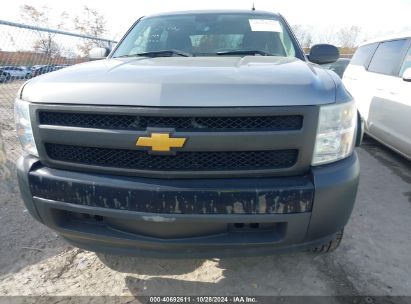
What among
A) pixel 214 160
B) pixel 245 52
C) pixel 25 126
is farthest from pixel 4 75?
pixel 214 160

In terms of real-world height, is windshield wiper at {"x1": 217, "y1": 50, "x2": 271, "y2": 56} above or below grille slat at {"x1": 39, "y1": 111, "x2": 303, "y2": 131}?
above

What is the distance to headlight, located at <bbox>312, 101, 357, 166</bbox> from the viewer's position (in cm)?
170

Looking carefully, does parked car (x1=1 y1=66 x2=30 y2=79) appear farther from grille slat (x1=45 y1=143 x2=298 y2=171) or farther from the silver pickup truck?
grille slat (x1=45 y1=143 x2=298 y2=171)

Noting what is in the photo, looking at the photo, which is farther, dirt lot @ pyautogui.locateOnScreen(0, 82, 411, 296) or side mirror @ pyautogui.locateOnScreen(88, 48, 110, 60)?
side mirror @ pyautogui.locateOnScreen(88, 48, 110, 60)

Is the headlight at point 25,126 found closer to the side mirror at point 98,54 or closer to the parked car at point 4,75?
the side mirror at point 98,54

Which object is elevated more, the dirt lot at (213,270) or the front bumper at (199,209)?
the front bumper at (199,209)

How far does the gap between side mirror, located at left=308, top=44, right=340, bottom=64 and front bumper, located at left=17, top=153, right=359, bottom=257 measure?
4.65 feet

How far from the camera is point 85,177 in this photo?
181cm

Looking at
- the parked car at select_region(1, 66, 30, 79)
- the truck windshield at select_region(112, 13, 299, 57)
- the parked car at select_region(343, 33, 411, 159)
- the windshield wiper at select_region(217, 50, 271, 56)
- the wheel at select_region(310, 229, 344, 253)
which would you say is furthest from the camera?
the parked car at select_region(1, 66, 30, 79)

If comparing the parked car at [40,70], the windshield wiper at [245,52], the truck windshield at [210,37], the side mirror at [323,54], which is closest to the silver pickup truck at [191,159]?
the windshield wiper at [245,52]

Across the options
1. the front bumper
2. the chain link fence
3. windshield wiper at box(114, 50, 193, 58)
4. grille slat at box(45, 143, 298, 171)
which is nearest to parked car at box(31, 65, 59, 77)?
the chain link fence

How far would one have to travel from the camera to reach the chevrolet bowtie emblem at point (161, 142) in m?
1.65

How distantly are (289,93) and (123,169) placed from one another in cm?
93

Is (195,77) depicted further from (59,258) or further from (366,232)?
(366,232)
